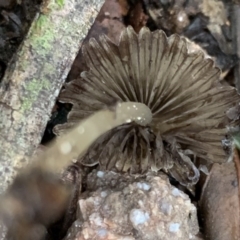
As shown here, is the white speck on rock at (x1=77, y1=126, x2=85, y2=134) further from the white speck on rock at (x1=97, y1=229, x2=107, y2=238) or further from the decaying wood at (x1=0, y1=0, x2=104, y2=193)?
the white speck on rock at (x1=97, y1=229, x2=107, y2=238)

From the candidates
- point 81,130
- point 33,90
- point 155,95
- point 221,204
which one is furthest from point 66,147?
point 221,204

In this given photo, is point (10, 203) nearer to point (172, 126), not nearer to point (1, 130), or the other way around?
point (1, 130)

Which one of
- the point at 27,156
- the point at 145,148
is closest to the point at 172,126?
the point at 145,148

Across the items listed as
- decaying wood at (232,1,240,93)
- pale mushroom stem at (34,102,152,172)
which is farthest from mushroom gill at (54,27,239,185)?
decaying wood at (232,1,240,93)

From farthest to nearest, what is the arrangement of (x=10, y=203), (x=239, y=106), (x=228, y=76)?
(x=228, y=76), (x=239, y=106), (x=10, y=203)

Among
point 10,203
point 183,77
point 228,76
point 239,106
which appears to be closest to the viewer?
point 10,203

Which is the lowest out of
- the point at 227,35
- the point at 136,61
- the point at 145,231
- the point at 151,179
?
the point at 145,231

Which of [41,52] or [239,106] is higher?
[239,106]
